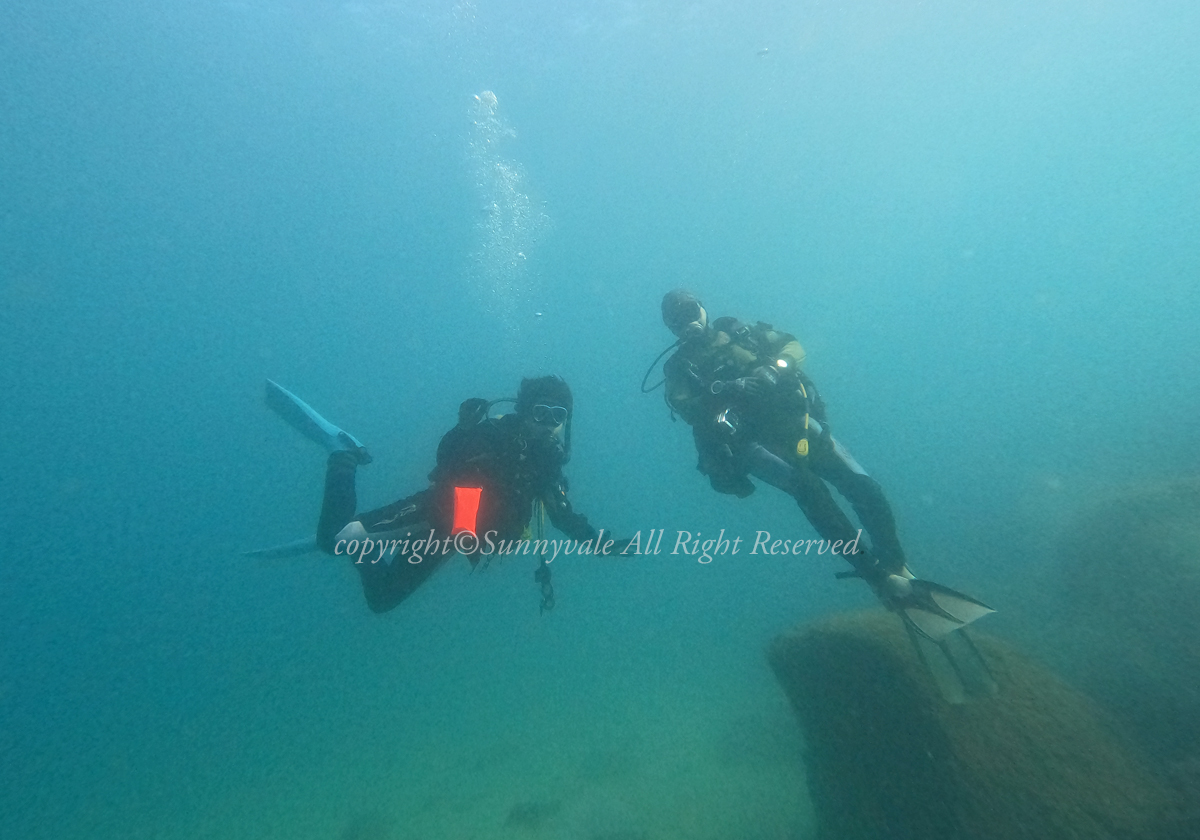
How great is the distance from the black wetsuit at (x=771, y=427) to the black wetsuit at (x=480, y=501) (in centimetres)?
166

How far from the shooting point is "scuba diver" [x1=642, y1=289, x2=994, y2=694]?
15.8 ft

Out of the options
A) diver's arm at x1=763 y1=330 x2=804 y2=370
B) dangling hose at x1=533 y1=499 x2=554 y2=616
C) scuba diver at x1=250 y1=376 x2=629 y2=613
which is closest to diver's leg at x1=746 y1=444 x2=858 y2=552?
diver's arm at x1=763 y1=330 x2=804 y2=370

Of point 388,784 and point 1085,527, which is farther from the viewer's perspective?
point 388,784

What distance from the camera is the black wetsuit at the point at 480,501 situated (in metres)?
5.40

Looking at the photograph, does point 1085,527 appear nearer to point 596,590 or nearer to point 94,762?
point 596,590

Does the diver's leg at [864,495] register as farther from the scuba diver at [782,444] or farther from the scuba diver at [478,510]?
the scuba diver at [478,510]

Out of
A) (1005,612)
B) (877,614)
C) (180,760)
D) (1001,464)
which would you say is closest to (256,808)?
(180,760)

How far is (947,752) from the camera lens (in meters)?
4.93

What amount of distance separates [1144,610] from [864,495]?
552 centimetres

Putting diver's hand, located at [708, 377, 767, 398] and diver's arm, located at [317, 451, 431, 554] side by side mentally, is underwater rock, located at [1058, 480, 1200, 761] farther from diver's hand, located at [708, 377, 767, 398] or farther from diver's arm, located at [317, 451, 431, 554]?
diver's arm, located at [317, 451, 431, 554]

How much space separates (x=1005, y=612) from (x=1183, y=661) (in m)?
3.87

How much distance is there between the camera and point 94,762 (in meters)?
25.7

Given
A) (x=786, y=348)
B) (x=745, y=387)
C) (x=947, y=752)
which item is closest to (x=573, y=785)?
(x=947, y=752)

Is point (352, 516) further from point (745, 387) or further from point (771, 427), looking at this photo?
point (771, 427)
